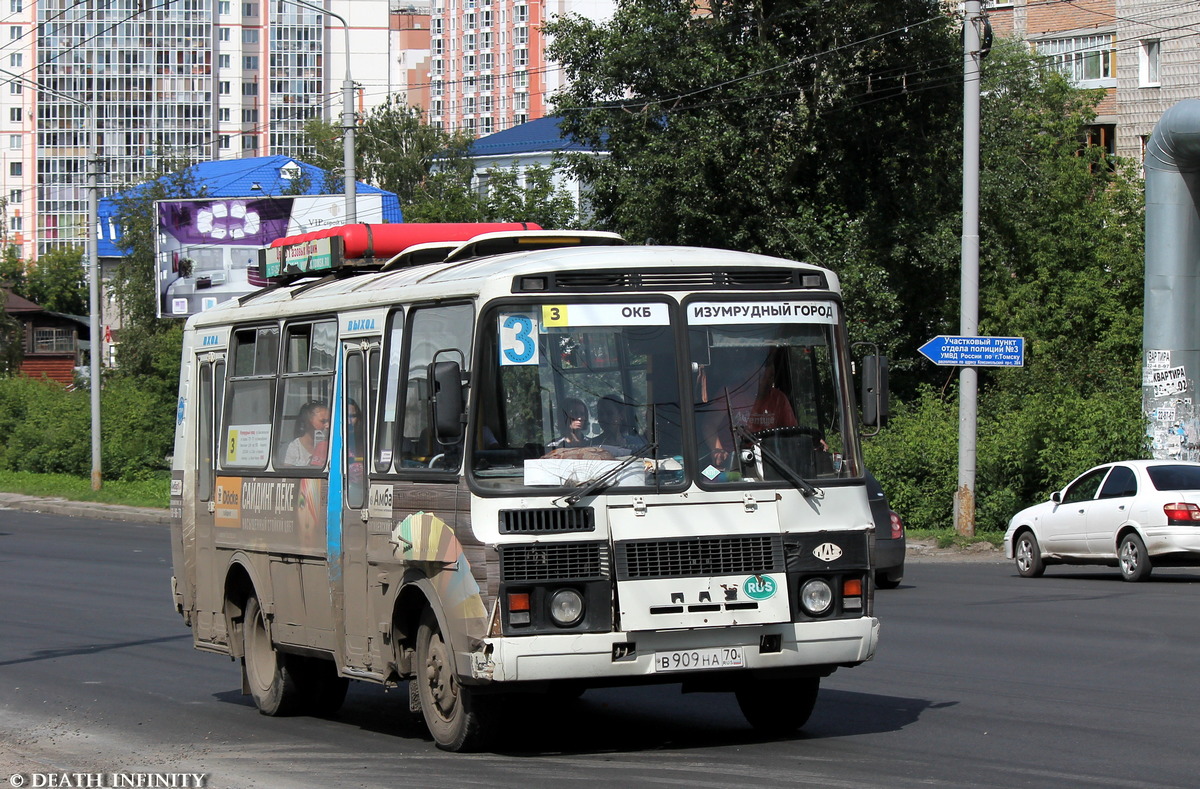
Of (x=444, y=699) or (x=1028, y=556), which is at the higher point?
(x=444, y=699)

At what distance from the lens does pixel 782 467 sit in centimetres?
873

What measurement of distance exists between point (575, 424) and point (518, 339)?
52 cm

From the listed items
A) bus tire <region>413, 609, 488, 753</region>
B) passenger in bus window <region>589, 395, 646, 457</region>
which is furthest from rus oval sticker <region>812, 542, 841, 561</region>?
bus tire <region>413, 609, 488, 753</region>

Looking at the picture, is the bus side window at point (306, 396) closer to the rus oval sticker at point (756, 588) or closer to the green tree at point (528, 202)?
the rus oval sticker at point (756, 588)

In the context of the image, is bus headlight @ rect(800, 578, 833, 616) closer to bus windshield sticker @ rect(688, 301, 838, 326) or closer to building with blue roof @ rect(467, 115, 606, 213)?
bus windshield sticker @ rect(688, 301, 838, 326)

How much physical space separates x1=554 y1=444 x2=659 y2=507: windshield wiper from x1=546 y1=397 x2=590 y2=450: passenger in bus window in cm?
20

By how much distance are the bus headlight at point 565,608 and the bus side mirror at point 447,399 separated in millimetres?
950

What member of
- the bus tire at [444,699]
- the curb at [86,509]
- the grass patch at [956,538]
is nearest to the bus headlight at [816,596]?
the bus tire at [444,699]

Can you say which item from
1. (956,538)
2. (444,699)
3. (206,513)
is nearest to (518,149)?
(956,538)

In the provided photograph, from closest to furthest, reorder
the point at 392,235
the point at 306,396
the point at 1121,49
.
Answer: the point at 306,396, the point at 392,235, the point at 1121,49

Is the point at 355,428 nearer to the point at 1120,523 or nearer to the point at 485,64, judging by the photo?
the point at 1120,523

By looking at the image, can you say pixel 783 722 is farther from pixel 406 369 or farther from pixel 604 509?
pixel 406 369

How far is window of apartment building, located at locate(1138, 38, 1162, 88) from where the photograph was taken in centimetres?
5772

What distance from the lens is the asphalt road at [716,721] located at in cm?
827
